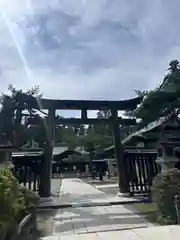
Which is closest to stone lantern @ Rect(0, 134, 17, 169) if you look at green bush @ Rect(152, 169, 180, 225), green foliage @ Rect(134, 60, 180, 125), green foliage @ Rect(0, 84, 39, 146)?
green foliage @ Rect(0, 84, 39, 146)

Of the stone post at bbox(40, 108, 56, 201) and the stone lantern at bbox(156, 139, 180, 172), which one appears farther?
the stone post at bbox(40, 108, 56, 201)

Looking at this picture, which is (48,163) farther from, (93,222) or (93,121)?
(93,222)

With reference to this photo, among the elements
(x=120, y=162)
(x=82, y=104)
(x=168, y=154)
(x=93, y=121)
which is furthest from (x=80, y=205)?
(x=82, y=104)

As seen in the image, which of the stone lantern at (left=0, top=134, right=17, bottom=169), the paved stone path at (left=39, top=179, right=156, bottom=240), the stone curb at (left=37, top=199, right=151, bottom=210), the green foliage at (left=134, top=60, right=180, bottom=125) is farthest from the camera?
the stone curb at (left=37, top=199, right=151, bottom=210)

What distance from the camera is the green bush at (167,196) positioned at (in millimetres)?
6241

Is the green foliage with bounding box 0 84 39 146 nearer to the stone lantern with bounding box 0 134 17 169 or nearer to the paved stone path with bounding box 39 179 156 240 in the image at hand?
the stone lantern with bounding box 0 134 17 169

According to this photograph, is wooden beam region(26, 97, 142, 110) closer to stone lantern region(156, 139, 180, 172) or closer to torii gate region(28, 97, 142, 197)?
torii gate region(28, 97, 142, 197)

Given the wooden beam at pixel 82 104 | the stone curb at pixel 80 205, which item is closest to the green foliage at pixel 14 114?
the wooden beam at pixel 82 104

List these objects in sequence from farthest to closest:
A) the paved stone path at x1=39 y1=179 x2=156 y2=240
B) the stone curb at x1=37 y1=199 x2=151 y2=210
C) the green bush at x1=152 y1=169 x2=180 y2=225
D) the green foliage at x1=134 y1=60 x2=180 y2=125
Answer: the stone curb at x1=37 y1=199 x2=151 y2=210 → the green foliage at x1=134 y1=60 x2=180 y2=125 → the green bush at x1=152 y1=169 x2=180 y2=225 → the paved stone path at x1=39 y1=179 x2=156 y2=240

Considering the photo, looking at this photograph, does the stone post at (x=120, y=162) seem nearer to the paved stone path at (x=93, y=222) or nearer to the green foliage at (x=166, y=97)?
the paved stone path at (x=93, y=222)

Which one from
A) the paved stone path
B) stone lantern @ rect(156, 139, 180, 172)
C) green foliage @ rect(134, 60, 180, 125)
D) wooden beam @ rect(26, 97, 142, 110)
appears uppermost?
wooden beam @ rect(26, 97, 142, 110)

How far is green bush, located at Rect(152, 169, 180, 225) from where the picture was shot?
6241 mm

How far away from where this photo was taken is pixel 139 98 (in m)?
11.9

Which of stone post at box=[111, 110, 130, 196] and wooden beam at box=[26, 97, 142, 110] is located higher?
wooden beam at box=[26, 97, 142, 110]
